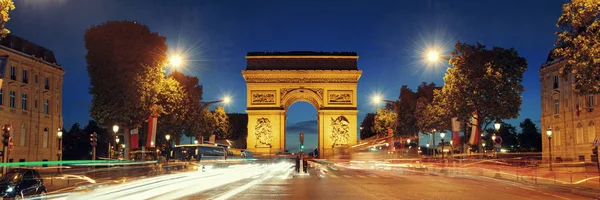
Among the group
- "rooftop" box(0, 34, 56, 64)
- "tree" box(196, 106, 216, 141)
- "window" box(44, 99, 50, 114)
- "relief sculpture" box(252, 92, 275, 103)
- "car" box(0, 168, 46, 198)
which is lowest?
"car" box(0, 168, 46, 198)

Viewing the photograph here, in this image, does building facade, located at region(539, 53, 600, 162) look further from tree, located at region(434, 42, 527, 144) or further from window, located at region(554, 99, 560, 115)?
tree, located at region(434, 42, 527, 144)

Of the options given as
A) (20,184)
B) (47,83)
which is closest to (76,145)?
(47,83)

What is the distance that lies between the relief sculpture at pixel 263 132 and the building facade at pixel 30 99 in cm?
2368

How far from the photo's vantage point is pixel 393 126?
78375 millimetres

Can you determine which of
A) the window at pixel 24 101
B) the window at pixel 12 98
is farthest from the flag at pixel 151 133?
the window at pixel 24 101

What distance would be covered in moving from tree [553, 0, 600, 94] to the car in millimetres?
18382

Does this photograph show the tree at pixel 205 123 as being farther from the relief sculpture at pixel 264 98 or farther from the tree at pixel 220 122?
the tree at pixel 220 122

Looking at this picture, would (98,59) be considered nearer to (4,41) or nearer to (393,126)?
(4,41)

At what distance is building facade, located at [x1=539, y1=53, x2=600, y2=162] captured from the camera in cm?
5572

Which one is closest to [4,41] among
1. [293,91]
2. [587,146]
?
[293,91]

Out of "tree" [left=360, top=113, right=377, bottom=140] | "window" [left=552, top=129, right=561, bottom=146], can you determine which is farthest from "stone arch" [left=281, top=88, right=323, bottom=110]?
"tree" [left=360, top=113, right=377, bottom=140]

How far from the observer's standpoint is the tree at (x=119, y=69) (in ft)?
132

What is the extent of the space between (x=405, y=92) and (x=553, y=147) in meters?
18.5

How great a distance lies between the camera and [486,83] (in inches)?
1641
